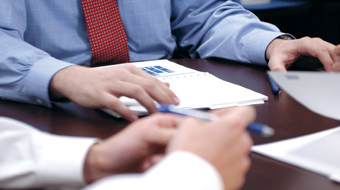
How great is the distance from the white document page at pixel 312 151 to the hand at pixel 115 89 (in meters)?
0.18

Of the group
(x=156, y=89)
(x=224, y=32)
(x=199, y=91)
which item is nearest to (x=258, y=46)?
(x=224, y=32)

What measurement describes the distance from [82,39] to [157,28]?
24 centimetres

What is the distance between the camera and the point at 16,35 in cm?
78

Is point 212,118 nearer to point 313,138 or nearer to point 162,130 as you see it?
point 162,130

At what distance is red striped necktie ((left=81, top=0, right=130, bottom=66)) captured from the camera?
882 mm

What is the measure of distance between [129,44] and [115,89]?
1.73ft

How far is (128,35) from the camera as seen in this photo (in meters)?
1.02

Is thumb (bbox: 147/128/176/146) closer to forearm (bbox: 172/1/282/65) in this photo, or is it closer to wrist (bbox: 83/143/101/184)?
wrist (bbox: 83/143/101/184)

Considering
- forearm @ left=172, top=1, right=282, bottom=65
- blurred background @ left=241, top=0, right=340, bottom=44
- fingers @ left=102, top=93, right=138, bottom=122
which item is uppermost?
fingers @ left=102, top=93, right=138, bottom=122

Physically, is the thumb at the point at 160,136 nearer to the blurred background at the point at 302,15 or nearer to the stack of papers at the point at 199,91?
the stack of papers at the point at 199,91

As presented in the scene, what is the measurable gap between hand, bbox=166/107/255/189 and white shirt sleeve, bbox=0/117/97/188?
0.12 meters

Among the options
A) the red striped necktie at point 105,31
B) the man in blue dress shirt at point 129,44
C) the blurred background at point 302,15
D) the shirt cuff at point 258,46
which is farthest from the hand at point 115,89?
the blurred background at point 302,15

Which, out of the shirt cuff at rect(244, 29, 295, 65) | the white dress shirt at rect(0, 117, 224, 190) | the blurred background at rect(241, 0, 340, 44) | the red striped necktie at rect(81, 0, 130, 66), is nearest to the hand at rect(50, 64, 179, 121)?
the white dress shirt at rect(0, 117, 224, 190)

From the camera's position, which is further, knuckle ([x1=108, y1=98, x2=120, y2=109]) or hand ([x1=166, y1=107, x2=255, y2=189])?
knuckle ([x1=108, y1=98, x2=120, y2=109])
